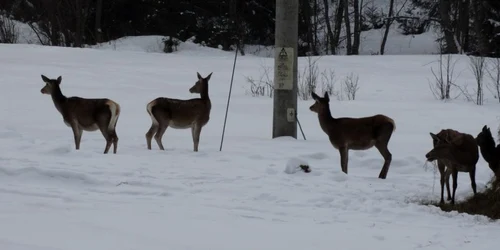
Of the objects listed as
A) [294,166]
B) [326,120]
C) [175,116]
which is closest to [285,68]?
[175,116]

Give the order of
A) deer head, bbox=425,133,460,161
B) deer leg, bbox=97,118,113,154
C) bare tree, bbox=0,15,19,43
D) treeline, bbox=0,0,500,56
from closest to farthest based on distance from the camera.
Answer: deer head, bbox=425,133,460,161 → deer leg, bbox=97,118,113,154 → bare tree, bbox=0,15,19,43 → treeline, bbox=0,0,500,56

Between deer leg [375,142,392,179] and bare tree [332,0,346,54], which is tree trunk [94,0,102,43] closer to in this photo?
bare tree [332,0,346,54]

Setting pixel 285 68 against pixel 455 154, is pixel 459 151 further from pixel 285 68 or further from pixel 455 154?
pixel 285 68

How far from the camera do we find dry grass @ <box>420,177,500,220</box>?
7218 millimetres

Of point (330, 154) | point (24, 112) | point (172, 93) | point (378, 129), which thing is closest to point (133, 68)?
point (172, 93)

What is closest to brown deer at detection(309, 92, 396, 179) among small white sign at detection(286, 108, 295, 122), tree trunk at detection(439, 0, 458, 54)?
small white sign at detection(286, 108, 295, 122)

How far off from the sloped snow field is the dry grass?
28cm

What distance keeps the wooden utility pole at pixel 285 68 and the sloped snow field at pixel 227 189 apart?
17.8 inches

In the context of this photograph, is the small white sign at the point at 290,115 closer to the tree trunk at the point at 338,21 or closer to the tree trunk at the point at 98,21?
the tree trunk at the point at 98,21

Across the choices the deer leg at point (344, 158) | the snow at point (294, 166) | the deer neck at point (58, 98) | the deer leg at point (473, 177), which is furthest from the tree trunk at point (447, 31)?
the deer leg at point (473, 177)

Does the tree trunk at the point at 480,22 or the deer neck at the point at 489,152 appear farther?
the tree trunk at the point at 480,22

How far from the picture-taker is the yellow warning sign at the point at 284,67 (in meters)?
13.0

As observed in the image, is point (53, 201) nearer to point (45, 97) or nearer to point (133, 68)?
point (45, 97)

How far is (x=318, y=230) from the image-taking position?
6484mm
